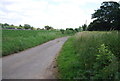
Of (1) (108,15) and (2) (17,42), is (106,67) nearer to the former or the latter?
(2) (17,42)

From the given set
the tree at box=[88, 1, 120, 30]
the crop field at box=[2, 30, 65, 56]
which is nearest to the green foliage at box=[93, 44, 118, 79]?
the crop field at box=[2, 30, 65, 56]

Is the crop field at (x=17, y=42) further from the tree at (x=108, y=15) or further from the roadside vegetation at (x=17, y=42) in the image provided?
the tree at (x=108, y=15)

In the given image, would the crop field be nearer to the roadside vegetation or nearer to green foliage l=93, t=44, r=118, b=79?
the roadside vegetation

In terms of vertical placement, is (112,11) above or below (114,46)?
above

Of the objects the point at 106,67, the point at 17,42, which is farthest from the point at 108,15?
the point at 106,67

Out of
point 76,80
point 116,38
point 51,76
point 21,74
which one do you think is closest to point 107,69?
point 76,80

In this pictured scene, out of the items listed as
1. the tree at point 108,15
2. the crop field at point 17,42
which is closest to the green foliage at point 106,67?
the crop field at point 17,42

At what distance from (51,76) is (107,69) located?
2701 millimetres

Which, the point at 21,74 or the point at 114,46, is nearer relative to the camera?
the point at 114,46

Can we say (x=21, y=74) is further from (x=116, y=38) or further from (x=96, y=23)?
(x=96, y=23)

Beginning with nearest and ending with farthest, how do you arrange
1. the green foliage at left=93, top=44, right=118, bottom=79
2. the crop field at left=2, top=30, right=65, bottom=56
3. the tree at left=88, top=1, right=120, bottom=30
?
1. the green foliage at left=93, top=44, right=118, bottom=79
2. the crop field at left=2, top=30, right=65, bottom=56
3. the tree at left=88, top=1, right=120, bottom=30

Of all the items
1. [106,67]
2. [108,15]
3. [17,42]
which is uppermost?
[108,15]

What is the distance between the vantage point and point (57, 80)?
4691mm

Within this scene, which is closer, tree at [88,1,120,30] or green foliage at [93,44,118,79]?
green foliage at [93,44,118,79]
